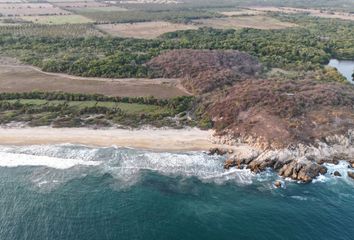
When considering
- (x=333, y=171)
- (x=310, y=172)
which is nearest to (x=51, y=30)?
(x=310, y=172)

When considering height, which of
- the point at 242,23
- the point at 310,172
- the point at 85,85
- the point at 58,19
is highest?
the point at 310,172

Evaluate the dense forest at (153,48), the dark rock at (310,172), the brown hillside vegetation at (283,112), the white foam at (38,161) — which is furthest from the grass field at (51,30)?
the dark rock at (310,172)

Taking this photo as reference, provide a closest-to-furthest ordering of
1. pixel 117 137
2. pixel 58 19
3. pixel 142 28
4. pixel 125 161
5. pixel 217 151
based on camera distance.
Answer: pixel 125 161, pixel 217 151, pixel 117 137, pixel 142 28, pixel 58 19

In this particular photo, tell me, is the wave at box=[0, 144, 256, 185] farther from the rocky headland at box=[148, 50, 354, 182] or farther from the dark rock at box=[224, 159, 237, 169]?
the rocky headland at box=[148, 50, 354, 182]

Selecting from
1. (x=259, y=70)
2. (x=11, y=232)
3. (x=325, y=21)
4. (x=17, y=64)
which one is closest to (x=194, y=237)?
(x=11, y=232)

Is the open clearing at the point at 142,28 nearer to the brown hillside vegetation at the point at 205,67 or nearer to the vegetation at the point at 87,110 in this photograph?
the brown hillside vegetation at the point at 205,67

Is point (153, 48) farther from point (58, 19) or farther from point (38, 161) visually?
point (58, 19)

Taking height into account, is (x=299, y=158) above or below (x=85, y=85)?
above
